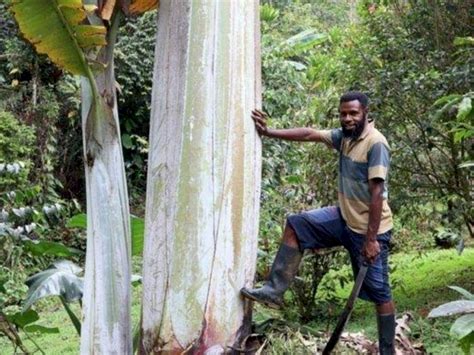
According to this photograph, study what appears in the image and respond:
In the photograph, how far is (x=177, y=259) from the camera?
3006mm

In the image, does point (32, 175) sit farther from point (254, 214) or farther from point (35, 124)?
point (254, 214)

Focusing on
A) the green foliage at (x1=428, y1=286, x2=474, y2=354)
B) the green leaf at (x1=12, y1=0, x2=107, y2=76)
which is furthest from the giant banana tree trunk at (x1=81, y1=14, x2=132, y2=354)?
the green foliage at (x1=428, y1=286, x2=474, y2=354)

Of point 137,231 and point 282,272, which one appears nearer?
point 282,272

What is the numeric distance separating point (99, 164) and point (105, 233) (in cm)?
31

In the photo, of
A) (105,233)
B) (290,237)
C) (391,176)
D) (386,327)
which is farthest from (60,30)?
(391,176)

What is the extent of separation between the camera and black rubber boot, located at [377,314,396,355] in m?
3.71

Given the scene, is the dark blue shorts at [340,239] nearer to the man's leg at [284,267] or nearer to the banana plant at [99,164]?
the man's leg at [284,267]

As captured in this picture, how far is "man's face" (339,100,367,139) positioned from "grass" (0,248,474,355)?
4.65ft

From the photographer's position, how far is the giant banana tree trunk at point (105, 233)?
3230 millimetres

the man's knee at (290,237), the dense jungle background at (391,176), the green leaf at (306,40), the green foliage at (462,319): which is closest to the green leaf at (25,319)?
the dense jungle background at (391,176)

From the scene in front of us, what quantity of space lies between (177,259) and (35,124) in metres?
8.38

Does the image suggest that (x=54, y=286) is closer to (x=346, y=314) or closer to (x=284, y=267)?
(x=284, y=267)

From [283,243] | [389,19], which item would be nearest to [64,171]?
[389,19]

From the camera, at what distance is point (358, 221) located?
3771mm
